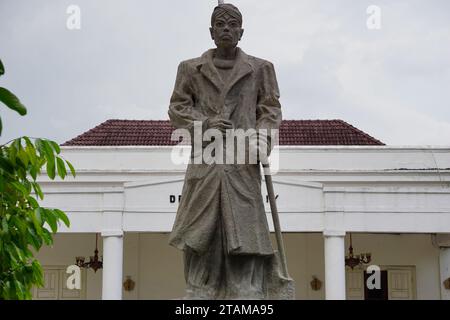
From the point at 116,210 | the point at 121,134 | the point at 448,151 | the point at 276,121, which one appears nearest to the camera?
the point at 276,121

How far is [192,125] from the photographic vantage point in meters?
5.73

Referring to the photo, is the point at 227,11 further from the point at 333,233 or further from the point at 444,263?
the point at 444,263

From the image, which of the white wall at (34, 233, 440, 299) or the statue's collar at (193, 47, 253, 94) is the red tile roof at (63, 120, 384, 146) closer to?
the white wall at (34, 233, 440, 299)

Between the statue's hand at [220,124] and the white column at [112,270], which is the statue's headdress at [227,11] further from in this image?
the white column at [112,270]

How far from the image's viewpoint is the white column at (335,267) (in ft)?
57.8

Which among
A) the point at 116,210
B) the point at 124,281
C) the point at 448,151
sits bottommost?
the point at 124,281

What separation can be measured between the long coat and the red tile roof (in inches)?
727

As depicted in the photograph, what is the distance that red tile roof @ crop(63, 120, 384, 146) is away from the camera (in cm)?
2508

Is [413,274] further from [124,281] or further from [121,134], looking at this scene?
[121,134]

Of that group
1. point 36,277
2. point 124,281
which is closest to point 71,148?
point 124,281

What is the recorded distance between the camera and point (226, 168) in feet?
18.5

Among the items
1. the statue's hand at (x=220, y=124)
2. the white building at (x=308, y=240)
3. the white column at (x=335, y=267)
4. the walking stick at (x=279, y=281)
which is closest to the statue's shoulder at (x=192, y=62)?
the statue's hand at (x=220, y=124)

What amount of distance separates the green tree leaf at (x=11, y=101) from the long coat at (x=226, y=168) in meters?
1.75
